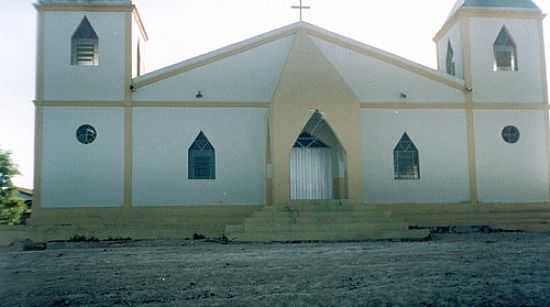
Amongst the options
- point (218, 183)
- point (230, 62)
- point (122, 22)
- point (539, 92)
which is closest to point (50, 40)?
point (122, 22)

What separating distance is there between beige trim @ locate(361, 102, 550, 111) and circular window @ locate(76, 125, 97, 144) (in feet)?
26.4

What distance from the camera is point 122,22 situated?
18125 mm

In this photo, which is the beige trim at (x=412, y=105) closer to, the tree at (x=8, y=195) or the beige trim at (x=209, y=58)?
the beige trim at (x=209, y=58)

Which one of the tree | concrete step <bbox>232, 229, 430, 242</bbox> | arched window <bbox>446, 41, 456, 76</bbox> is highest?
arched window <bbox>446, 41, 456, 76</bbox>

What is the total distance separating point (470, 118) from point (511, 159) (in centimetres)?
178

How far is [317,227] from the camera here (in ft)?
49.0

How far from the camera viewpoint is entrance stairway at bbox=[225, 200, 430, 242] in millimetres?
14633

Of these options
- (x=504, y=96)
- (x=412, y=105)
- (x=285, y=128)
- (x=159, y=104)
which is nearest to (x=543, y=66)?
(x=504, y=96)

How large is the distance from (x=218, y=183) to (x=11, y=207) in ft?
30.6

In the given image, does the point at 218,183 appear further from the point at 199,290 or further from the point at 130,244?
the point at 199,290

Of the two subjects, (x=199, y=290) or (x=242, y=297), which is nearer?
(x=242, y=297)

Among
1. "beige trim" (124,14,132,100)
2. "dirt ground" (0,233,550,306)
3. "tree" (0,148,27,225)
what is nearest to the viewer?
"dirt ground" (0,233,550,306)

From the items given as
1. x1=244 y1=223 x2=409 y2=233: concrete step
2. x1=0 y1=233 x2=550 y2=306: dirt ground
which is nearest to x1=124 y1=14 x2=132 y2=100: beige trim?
x1=244 y1=223 x2=409 y2=233: concrete step

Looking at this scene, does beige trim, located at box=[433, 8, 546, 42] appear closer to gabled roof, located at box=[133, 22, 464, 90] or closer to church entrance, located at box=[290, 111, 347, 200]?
gabled roof, located at box=[133, 22, 464, 90]
